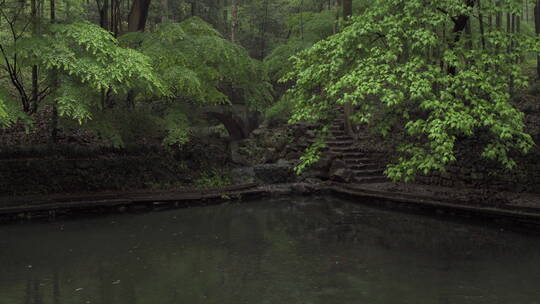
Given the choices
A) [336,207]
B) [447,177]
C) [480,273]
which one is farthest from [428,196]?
[480,273]

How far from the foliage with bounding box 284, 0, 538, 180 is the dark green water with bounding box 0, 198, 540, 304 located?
6.44 feet

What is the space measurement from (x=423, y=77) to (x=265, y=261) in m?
5.08

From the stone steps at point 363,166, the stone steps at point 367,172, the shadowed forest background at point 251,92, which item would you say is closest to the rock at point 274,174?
the shadowed forest background at point 251,92

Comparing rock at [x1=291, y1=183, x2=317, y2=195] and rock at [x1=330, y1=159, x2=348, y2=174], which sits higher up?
rock at [x1=330, y1=159, x2=348, y2=174]

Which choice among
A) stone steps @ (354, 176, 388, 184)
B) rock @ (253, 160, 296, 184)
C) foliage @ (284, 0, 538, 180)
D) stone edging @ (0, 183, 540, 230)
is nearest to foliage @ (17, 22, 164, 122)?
stone edging @ (0, 183, 540, 230)

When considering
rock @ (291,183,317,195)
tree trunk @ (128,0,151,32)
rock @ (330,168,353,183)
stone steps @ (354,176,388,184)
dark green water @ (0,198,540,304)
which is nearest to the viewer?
dark green water @ (0,198,540,304)

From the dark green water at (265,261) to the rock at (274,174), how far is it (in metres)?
5.79

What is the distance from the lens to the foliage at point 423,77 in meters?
8.27

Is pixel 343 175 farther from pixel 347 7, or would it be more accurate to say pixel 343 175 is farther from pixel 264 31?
pixel 264 31

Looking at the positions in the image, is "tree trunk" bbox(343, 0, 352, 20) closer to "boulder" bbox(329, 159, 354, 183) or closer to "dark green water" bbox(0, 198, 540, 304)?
"boulder" bbox(329, 159, 354, 183)

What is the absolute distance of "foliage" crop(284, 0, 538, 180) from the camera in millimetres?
8273

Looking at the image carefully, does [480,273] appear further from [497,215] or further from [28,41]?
[28,41]

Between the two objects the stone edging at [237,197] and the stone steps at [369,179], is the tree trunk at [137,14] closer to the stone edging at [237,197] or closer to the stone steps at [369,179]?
the stone edging at [237,197]

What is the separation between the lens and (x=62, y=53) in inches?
436
